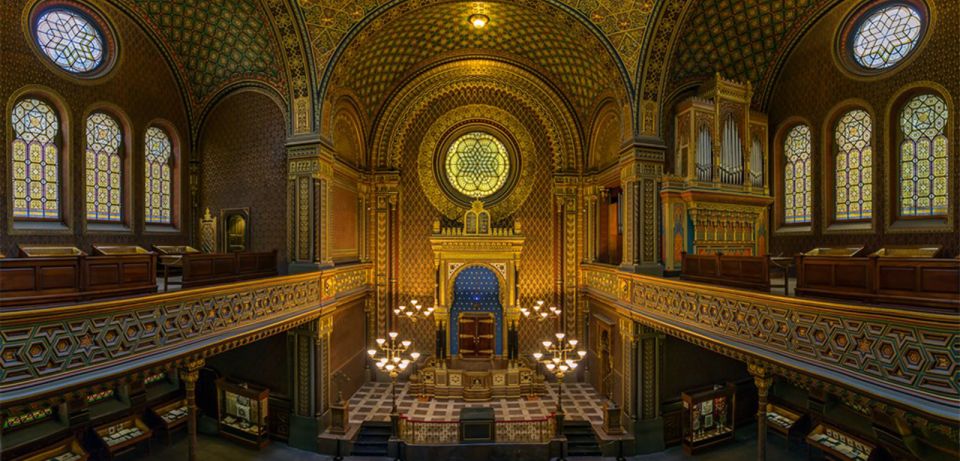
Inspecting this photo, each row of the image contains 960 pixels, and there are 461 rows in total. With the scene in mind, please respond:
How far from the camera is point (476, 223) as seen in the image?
14719 millimetres

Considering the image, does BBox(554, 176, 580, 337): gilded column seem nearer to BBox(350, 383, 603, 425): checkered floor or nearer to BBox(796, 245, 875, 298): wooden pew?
BBox(350, 383, 603, 425): checkered floor

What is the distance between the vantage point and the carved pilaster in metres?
11.3

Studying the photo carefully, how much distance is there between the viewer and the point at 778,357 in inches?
264

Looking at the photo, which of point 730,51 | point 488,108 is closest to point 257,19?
point 488,108

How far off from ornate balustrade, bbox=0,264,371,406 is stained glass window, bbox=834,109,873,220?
14436 millimetres

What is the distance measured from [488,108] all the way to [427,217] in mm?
4818

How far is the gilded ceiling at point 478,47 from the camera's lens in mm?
11570

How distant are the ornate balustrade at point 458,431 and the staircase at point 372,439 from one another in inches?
27.7

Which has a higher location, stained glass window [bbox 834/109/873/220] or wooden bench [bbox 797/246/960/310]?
stained glass window [bbox 834/109/873/220]

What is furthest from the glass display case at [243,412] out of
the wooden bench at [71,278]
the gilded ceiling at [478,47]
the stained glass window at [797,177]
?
the stained glass window at [797,177]

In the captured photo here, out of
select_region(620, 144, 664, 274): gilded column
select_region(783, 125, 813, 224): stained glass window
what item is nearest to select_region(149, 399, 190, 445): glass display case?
select_region(620, 144, 664, 274): gilded column

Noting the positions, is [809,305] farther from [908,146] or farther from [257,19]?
[257,19]

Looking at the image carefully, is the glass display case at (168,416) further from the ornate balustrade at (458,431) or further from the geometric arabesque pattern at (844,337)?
the geometric arabesque pattern at (844,337)

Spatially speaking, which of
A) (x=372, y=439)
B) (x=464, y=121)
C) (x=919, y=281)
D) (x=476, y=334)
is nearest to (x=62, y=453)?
(x=372, y=439)
